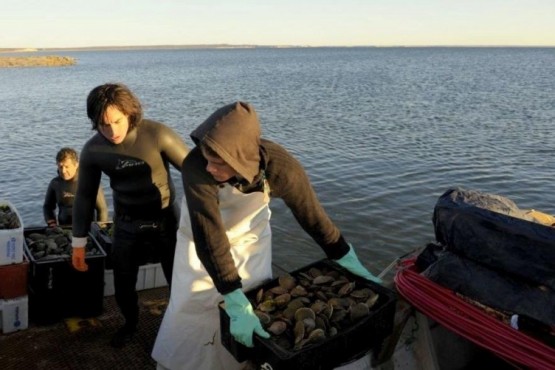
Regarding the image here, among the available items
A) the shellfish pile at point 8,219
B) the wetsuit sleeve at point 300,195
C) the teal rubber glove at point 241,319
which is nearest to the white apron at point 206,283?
the wetsuit sleeve at point 300,195

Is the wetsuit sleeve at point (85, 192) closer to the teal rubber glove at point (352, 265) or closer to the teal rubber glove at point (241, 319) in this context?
the teal rubber glove at point (241, 319)

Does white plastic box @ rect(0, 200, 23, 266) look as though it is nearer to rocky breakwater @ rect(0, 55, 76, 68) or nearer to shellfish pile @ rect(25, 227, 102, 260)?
shellfish pile @ rect(25, 227, 102, 260)

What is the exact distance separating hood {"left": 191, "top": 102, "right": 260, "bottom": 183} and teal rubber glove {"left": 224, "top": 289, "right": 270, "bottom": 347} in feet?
2.12

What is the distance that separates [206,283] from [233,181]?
2.48 ft

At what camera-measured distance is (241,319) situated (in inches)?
104

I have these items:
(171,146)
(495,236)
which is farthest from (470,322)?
(171,146)

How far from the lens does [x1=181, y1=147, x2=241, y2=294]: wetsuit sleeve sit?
2.72 m

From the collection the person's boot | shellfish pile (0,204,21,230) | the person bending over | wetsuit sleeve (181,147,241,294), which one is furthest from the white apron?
shellfish pile (0,204,21,230)

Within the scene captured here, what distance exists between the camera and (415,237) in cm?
947

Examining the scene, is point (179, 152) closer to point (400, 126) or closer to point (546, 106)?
point (400, 126)

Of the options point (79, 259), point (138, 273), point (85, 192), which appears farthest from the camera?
point (138, 273)

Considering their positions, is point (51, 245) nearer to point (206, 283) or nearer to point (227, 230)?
point (206, 283)

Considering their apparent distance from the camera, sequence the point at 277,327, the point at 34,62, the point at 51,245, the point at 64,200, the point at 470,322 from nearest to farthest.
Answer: the point at 277,327 → the point at 470,322 → the point at 51,245 → the point at 64,200 → the point at 34,62

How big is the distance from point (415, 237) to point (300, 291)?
6.88 metres
